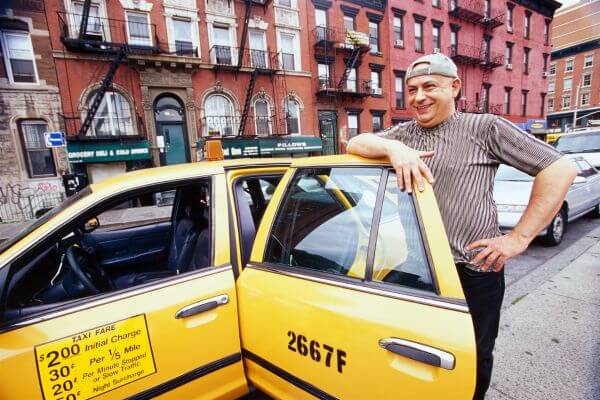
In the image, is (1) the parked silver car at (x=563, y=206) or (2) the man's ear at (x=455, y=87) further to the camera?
(1) the parked silver car at (x=563, y=206)

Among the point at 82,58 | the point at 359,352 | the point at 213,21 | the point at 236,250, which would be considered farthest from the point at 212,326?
the point at 213,21

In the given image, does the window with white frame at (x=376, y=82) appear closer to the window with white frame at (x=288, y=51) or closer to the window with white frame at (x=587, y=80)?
the window with white frame at (x=288, y=51)

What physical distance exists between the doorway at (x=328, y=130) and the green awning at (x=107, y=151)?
400 inches

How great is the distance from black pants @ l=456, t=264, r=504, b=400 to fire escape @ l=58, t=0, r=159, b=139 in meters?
15.1

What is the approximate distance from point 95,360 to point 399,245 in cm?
162

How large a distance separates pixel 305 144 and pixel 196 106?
6.36m

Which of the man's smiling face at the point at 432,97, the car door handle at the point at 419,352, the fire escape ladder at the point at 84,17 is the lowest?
the car door handle at the point at 419,352

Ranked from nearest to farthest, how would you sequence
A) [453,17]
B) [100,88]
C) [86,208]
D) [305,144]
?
[86,208], [100,88], [305,144], [453,17]

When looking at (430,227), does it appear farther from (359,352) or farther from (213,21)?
(213,21)

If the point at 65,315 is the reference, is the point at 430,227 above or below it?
above

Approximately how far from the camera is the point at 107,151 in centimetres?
1303

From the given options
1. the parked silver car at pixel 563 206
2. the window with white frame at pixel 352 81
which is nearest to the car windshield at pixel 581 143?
the parked silver car at pixel 563 206

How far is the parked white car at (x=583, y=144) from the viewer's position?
919 cm

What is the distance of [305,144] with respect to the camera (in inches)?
689
